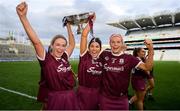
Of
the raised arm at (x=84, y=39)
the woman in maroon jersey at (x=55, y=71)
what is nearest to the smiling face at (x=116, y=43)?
the raised arm at (x=84, y=39)

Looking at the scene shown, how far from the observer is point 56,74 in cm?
515

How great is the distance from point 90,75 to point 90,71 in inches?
3.0

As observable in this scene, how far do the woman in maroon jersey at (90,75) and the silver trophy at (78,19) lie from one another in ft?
1.43

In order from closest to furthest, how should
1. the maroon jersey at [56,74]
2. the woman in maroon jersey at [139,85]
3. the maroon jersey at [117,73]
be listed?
the maroon jersey at [56,74] → the maroon jersey at [117,73] → the woman in maroon jersey at [139,85]

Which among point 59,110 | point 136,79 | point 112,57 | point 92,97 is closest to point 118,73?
point 112,57

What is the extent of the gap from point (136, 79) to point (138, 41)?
96.6 metres

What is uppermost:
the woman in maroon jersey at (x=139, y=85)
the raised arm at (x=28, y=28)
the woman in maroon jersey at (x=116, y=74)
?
the raised arm at (x=28, y=28)

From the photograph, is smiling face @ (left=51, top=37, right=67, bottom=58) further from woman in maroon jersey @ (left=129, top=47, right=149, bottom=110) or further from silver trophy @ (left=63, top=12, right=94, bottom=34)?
woman in maroon jersey @ (left=129, top=47, right=149, bottom=110)

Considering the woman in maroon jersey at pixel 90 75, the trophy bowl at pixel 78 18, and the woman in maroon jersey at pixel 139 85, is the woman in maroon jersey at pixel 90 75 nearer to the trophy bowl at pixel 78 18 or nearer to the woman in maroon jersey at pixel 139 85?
the trophy bowl at pixel 78 18

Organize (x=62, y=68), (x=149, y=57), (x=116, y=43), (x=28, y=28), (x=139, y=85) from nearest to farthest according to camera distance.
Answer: (x=28, y=28) → (x=62, y=68) → (x=149, y=57) → (x=116, y=43) → (x=139, y=85)

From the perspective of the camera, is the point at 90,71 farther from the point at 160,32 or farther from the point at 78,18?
the point at 160,32

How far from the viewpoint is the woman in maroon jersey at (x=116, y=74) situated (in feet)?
18.9

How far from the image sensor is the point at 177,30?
96.2m

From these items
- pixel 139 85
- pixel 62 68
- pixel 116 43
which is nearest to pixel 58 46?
pixel 62 68
